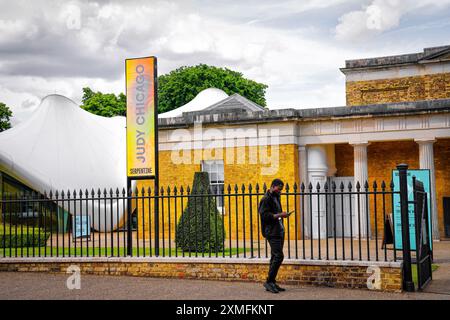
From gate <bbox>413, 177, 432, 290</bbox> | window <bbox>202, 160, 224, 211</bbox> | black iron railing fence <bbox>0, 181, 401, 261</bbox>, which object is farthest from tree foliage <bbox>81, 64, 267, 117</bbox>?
gate <bbox>413, 177, 432, 290</bbox>

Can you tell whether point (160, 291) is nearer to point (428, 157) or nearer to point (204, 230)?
point (204, 230)

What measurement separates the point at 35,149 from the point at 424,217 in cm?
1994

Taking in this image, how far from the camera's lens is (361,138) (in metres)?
19.8

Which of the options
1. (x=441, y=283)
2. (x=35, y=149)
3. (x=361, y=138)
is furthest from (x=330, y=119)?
(x=35, y=149)

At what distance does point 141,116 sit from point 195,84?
1306 inches

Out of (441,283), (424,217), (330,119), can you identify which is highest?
(330,119)

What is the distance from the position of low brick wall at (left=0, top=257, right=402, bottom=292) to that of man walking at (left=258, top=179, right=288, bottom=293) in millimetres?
917

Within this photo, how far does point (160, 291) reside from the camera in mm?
9672

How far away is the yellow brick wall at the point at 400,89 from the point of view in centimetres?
2503

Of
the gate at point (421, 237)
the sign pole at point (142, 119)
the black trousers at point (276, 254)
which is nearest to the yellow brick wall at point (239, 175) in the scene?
the sign pole at point (142, 119)

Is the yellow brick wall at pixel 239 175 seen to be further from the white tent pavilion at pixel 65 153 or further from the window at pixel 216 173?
the white tent pavilion at pixel 65 153
